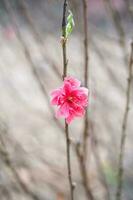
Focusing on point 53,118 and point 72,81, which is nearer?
point 72,81

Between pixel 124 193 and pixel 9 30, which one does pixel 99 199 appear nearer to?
pixel 124 193

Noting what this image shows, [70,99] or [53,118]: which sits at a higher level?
[70,99]

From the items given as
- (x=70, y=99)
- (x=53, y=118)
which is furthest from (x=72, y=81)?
(x=53, y=118)

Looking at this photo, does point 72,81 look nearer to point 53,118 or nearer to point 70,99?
point 70,99

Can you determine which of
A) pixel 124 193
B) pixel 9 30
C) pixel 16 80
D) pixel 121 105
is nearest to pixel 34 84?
pixel 16 80

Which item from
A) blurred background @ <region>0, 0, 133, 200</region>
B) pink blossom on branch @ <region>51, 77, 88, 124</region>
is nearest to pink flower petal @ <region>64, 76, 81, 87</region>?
pink blossom on branch @ <region>51, 77, 88, 124</region>

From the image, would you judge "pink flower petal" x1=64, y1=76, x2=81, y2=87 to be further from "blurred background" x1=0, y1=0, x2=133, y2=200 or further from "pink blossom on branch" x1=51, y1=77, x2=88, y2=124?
"blurred background" x1=0, y1=0, x2=133, y2=200

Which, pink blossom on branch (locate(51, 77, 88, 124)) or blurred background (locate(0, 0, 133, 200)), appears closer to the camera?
pink blossom on branch (locate(51, 77, 88, 124))
